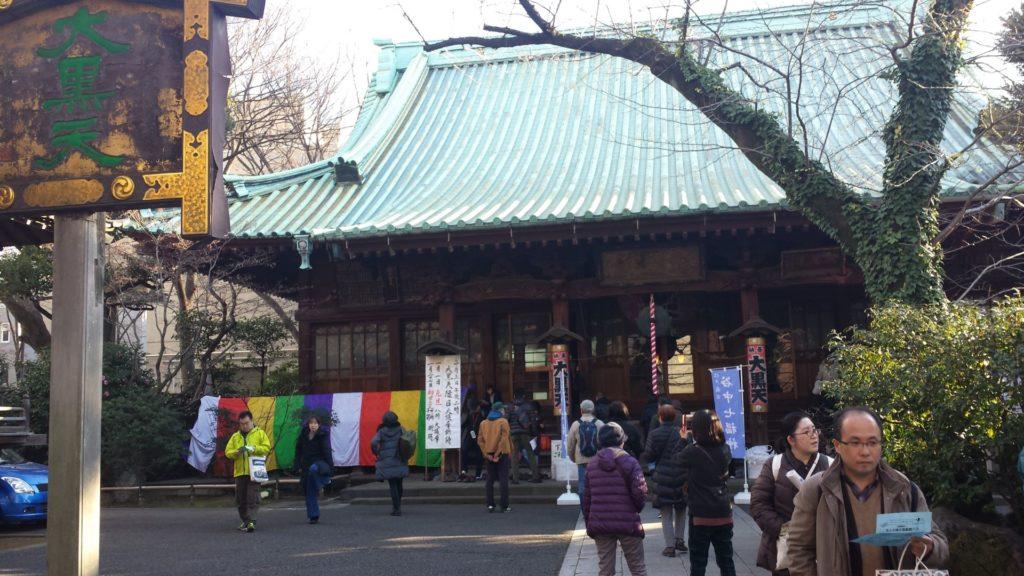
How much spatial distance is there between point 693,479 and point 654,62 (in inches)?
200

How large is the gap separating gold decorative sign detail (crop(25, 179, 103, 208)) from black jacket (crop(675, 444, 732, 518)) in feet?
15.4

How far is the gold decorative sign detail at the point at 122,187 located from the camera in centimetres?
595

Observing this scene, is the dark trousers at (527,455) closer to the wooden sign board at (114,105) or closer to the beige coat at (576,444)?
the beige coat at (576,444)

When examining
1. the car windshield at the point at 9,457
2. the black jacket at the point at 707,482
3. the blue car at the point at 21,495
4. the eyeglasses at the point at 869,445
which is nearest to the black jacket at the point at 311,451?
the blue car at the point at 21,495

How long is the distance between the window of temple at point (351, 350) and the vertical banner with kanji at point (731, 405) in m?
7.28

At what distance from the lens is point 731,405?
13391 millimetres

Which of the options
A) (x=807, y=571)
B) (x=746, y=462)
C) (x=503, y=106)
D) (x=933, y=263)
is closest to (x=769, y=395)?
(x=746, y=462)

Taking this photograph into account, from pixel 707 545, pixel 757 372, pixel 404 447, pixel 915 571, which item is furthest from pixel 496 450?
pixel 915 571

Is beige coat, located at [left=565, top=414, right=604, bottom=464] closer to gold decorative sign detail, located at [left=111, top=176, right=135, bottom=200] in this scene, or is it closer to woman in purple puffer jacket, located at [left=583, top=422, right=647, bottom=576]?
woman in purple puffer jacket, located at [left=583, top=422, right=647, bottom=576]

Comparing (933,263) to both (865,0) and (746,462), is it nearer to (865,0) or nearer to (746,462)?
(865,0)

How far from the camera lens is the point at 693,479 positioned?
7.04 meters

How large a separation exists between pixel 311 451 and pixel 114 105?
7.52 metres

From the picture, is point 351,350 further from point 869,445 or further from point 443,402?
point 869,445

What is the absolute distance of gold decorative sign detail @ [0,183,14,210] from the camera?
614cm
